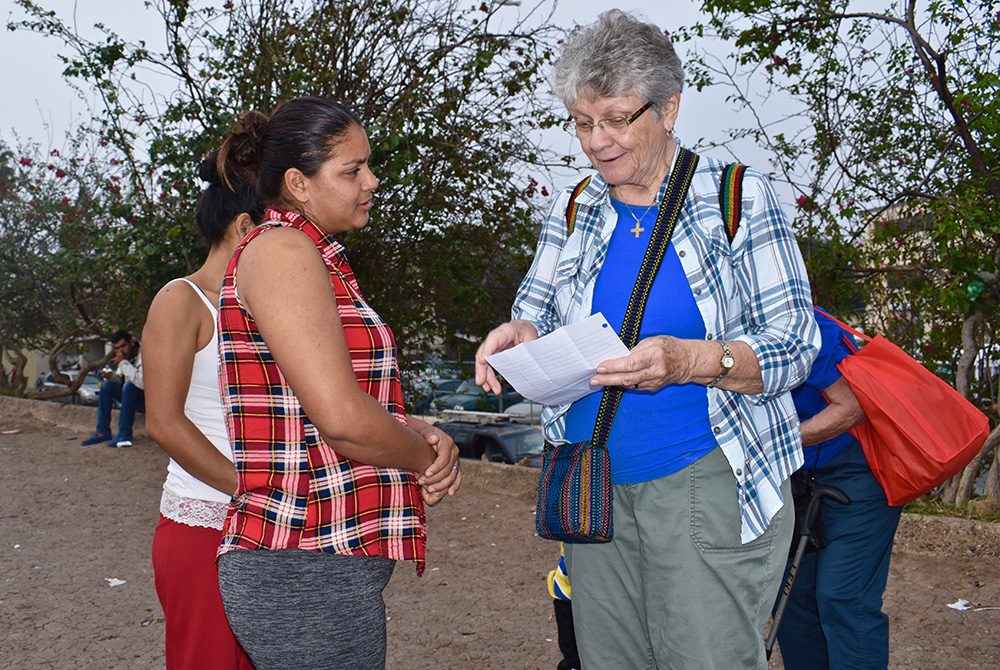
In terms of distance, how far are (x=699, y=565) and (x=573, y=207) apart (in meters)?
0.99

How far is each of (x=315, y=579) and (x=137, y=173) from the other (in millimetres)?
7817

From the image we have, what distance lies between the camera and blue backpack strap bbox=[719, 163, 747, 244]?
1858mm

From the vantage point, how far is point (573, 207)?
2.16 meters

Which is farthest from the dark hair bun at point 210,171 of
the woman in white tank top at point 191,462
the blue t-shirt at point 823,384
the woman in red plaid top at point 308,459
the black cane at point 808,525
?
the black cane at point 808,525

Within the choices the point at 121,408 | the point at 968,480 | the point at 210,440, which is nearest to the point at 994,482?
the point at 968,480

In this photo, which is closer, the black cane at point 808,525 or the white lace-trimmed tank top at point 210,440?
the white lace-trimmed tank top at point 210,440

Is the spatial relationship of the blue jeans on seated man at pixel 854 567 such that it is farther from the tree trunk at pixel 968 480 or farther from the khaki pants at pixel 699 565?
the tree trunk at pixel 968 480

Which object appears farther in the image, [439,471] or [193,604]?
[193,604]

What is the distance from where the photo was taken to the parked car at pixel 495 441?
37.8 feet

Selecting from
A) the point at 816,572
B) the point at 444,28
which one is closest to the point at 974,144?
the point at 816,572

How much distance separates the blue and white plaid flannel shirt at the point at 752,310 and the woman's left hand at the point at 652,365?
0.59 feet

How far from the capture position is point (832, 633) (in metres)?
2.69

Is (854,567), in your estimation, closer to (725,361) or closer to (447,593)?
(725,361)

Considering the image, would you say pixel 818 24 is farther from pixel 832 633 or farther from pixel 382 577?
pixel 382 577
